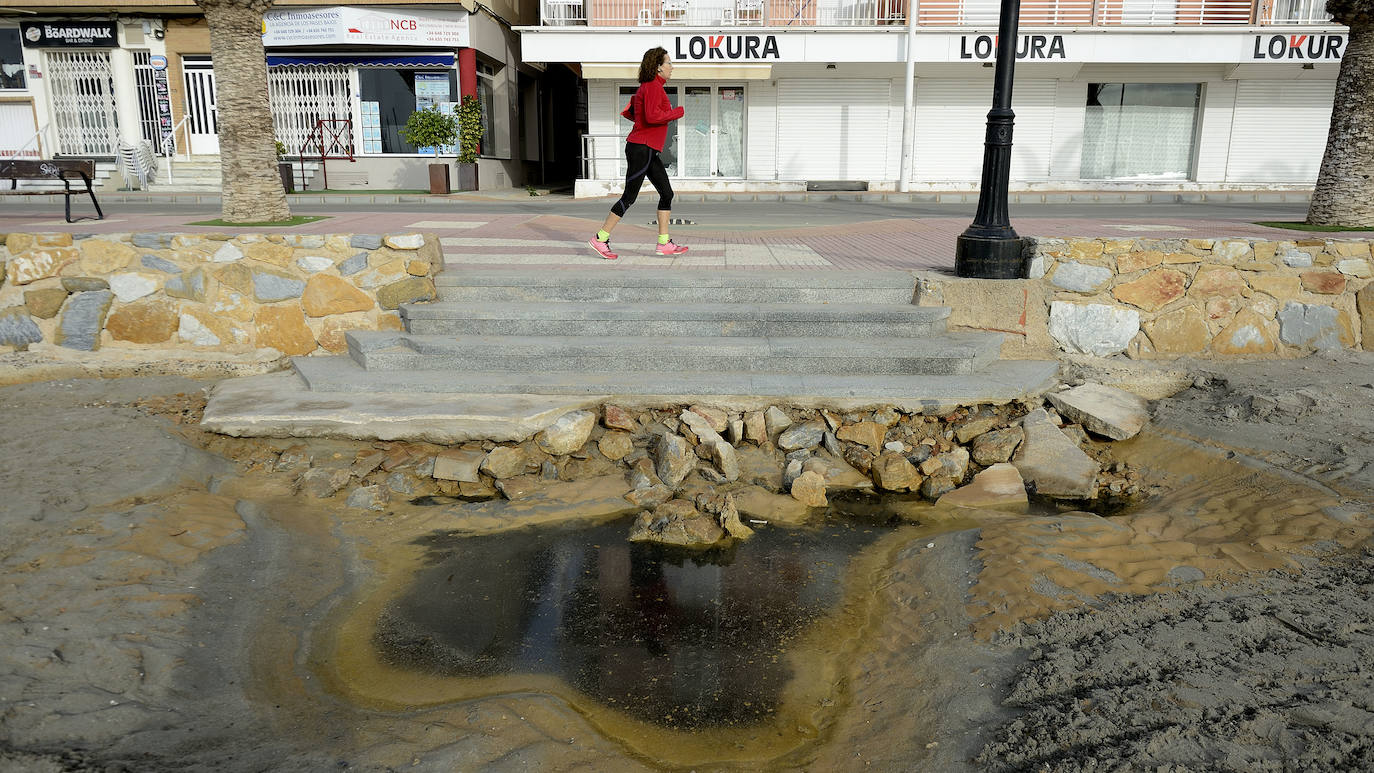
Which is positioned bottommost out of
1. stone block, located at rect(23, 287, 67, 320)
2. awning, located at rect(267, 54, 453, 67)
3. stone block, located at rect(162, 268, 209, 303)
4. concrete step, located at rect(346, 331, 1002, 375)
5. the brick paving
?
concrete step, located at rect(346, 331, 1002, 375)

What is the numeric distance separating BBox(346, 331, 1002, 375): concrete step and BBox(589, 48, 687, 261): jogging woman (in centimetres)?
175

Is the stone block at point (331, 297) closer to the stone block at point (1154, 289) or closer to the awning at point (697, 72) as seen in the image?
the stone block at point (1154, 289)

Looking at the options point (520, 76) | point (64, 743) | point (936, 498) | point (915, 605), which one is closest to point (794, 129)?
point (520, 76)

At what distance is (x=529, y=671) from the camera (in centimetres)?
345

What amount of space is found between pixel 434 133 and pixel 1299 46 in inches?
753

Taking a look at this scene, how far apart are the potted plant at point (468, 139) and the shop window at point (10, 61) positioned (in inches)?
418

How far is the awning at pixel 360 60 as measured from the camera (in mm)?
21297

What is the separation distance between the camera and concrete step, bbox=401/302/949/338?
21.1ft

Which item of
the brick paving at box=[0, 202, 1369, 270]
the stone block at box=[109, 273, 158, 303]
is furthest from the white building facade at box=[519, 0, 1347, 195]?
the stone block at box=[109, 273, 158, 303]

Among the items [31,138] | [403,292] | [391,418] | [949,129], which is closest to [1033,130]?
[949,129]

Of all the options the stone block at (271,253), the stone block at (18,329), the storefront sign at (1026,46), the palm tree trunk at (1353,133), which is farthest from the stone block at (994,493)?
the storefront sign at (1026,46)

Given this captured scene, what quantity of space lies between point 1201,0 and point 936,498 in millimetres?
21198

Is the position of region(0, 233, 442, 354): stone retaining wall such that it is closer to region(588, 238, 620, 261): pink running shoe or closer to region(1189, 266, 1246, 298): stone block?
region(588, 238, 620, 261): pink running shoe

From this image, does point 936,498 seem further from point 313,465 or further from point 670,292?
point 313,465
